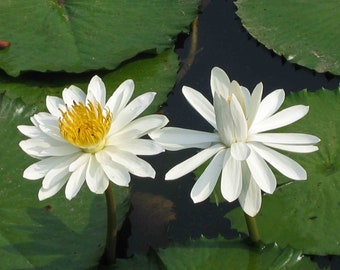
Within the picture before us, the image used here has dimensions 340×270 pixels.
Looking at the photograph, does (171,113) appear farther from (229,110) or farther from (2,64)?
(229,110)

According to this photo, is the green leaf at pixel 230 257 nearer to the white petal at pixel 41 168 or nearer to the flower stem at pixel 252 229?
the flower stem at pixel 252 229

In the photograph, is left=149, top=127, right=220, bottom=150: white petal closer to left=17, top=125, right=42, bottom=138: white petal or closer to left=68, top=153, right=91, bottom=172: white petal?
left=68, top=153, right=91, bottom=172: white petal

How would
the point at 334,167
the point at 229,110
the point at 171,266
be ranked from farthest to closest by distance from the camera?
the point at 334,167 → the point at 171,266 → the point at 229,110

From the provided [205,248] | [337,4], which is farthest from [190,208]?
[337,4]

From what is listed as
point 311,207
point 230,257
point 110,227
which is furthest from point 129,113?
point 311,207

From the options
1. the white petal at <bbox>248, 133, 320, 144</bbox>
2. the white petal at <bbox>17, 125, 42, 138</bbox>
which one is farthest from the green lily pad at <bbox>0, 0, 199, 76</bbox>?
the white petal at <bbox>248, 133, 320, 144</bbox>

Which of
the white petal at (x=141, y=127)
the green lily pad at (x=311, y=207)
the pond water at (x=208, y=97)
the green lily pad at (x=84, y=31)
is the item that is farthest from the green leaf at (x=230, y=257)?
the green lily pad at (x=84, y=31)
